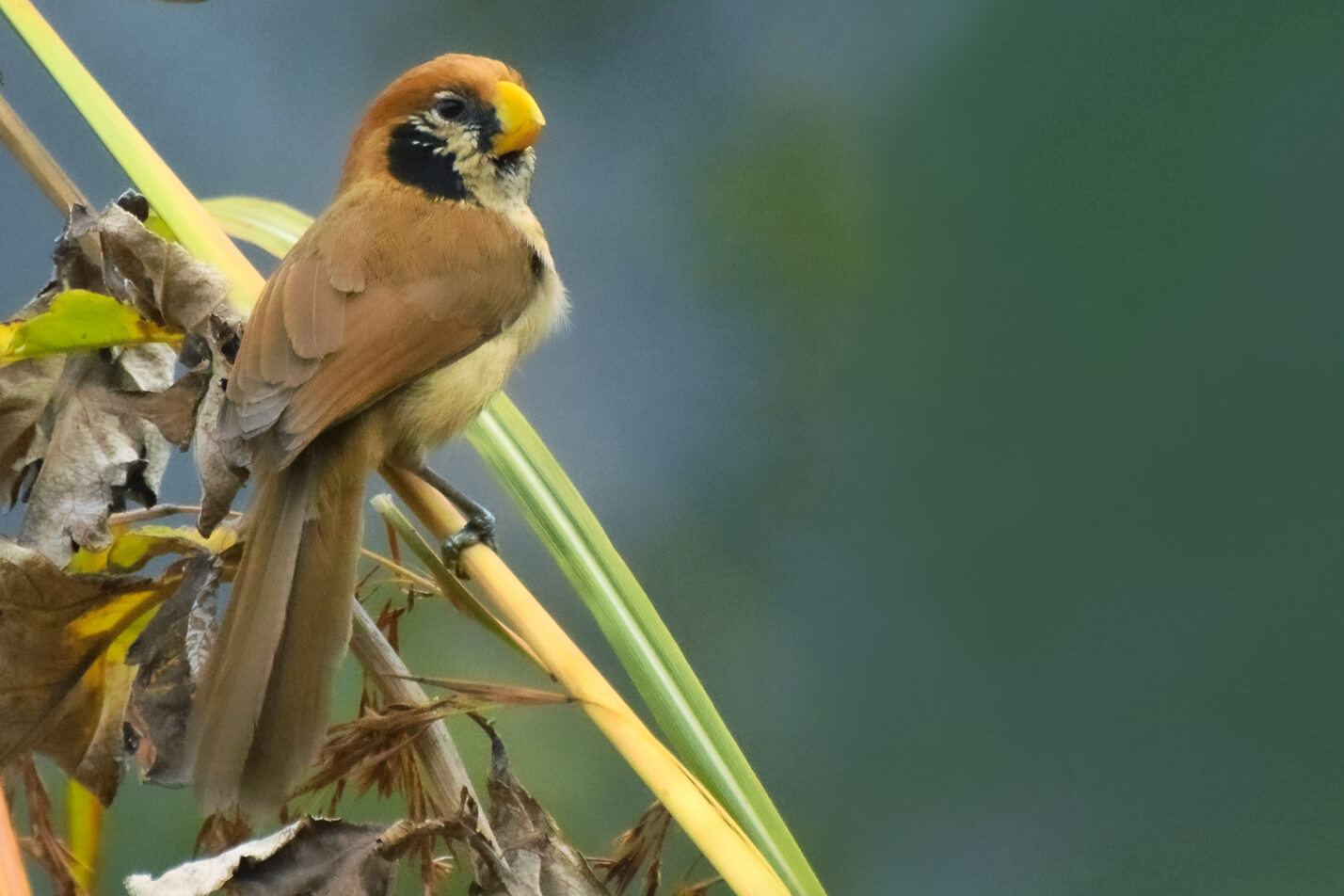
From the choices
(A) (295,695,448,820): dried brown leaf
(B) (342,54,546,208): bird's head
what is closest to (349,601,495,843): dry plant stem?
(A) (295,695,448,820): dried brown leaf

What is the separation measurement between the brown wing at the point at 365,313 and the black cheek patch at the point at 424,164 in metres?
0.05

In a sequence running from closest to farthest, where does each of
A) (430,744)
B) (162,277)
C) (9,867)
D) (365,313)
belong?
(9,867)
(430,744)
(162,277)
(365,313)

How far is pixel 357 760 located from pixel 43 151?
0.56m

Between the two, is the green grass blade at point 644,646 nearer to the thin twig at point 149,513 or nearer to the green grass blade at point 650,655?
the green grass blade at point 650,655

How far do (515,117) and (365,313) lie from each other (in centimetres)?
34

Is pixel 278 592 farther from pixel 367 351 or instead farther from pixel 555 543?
pixel 367 351

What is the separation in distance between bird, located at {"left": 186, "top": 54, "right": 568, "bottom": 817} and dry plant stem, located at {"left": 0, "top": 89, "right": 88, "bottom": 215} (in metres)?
0.16

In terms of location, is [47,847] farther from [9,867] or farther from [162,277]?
[162,277]

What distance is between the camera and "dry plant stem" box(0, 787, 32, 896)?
62cm

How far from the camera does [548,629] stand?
73 cm

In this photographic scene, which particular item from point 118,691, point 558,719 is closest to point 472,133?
point 558,719

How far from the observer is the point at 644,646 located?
2.49ft

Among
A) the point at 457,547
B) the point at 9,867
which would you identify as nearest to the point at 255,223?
the point at 457,547

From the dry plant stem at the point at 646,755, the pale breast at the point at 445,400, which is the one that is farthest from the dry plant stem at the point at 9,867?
the pale breast at the point at 445,400
